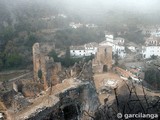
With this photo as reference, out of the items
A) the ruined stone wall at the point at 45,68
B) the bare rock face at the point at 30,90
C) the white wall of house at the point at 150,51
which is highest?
the ruined stone wall at the point at 45,68

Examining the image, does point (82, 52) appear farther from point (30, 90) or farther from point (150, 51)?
point (30, 90)

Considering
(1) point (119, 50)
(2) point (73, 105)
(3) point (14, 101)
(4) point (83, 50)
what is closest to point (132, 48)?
(1) point (119, 50)

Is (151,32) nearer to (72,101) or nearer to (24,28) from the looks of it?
(24,28)

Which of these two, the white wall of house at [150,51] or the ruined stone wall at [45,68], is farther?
the white wall of house at [150,51]

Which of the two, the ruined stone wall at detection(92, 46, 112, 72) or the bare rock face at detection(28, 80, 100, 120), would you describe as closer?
the bare rock face at detection(28, 80, 100, 120)

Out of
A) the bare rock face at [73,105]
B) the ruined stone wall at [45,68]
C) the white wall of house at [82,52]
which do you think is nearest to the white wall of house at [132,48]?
the white wall of house at [82,52]

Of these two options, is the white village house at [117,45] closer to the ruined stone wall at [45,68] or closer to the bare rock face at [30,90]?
the ruined stone wall at [45,68]

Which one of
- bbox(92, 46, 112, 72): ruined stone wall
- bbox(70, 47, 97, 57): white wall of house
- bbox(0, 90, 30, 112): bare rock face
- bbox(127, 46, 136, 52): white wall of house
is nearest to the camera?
bbox(0, 90, 30, 112): bare rock face

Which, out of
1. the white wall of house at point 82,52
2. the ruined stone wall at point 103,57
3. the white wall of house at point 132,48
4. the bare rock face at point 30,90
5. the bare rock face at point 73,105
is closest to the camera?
the bare rock face at point 73,105

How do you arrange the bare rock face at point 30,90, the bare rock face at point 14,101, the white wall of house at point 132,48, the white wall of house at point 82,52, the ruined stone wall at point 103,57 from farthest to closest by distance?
the white wall of house at point 132,48 < the white wall of house at point 82,52 < the ruined stone wall at point 103,57 < the bare rock face at point 30,90 < the bare rock face at point 14,101

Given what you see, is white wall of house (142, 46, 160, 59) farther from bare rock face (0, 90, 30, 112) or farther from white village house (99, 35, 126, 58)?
bare rock face (0, 90, 30, 112)

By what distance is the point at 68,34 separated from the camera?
149 feet

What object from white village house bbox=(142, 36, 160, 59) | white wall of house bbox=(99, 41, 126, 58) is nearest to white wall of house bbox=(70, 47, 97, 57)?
white wall of house bbox=(99, 41, 126, 58)

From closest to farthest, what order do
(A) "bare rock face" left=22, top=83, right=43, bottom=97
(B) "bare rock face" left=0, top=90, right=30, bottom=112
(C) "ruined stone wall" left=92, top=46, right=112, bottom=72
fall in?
(B) "bare rock face" left=0, top=90, right=30, bottom=112, (A) "bare rock face" left=22, top=83, right=43, bottom=97, (C) "ruined stone wall" left=92, top=46, right=112, bottom=72
